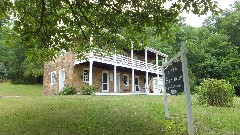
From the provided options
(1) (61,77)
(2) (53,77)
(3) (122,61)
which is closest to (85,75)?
(1) (61,77)

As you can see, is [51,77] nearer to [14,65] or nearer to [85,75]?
[85,75]

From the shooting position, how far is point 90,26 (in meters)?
9.71

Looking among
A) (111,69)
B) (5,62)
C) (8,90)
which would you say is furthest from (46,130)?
(5,62)

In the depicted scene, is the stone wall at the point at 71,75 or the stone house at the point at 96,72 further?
the stone wall at the point at 71,75

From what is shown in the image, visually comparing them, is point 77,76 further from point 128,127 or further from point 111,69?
point 128,127

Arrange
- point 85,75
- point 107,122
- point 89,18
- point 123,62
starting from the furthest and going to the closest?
point 123,62, point 85,75, point 89,18, point 107,122

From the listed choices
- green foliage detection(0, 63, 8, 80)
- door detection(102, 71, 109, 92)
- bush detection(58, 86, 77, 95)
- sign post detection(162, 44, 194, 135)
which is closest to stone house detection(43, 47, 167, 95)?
door detection(102, 71, 109, 92)

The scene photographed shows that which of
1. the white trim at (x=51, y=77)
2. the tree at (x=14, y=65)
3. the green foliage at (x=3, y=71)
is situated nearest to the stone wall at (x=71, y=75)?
the white trim at (x=51, y=77)

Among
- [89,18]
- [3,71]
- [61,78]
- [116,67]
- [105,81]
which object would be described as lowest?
Result: [105,81]

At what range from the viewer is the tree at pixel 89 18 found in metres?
8.02

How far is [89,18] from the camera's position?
9602 mm

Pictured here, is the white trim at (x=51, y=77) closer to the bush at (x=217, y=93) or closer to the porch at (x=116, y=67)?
the porch at (x=116, y=67)

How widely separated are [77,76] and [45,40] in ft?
54.2

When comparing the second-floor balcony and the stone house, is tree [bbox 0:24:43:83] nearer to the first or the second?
the stone house
